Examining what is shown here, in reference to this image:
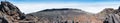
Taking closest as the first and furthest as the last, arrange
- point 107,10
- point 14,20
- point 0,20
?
point 0,20 < point 14,20 < point 107,10

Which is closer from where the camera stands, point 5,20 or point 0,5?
point 5,20

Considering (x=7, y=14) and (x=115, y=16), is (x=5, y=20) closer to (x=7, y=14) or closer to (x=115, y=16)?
(x=7, y=14)

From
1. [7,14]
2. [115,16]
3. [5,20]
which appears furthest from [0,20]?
[115,16]

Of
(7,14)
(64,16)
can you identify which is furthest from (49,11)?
(7,14)

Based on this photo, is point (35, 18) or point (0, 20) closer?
point (0, 20)

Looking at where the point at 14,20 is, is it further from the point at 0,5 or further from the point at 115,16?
the point at 115,16

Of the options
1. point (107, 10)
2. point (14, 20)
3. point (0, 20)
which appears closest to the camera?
point (0, 20)

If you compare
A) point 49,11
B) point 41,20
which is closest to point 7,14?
point 41,20
